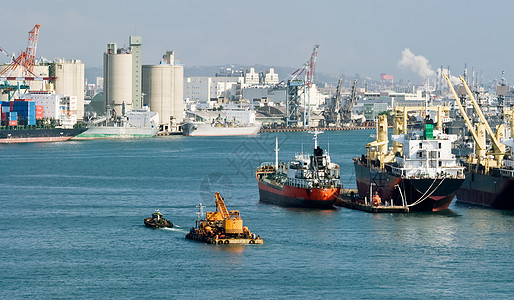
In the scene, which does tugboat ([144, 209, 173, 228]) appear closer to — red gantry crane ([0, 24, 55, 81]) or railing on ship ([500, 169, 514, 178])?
railing on ship ([500, 169, 514, 178])

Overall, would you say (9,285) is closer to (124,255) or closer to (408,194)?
(124,255)

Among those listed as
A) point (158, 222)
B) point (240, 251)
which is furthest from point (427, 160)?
point (240, 251)

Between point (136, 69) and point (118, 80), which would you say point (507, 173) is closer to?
point (118, 80)

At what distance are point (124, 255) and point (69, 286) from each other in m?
5.35

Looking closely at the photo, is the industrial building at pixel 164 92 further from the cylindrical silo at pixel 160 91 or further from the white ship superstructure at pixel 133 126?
the white ship superstructure at pixel 133 126

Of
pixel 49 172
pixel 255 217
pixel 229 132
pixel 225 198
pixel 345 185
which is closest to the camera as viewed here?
pixel 255 217

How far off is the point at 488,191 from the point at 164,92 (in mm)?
116898

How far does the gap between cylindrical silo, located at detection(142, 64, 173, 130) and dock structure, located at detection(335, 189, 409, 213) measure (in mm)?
111511

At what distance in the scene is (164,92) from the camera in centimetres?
16900

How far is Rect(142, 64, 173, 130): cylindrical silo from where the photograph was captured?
16812cm

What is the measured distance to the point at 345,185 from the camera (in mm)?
69375

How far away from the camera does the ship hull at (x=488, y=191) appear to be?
54812mm

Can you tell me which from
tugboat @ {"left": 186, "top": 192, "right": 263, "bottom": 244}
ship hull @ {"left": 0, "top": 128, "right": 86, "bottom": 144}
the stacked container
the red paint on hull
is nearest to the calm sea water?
tugboat @ {"left": 186, "top": 192, "right": 263, "bottom": 244}

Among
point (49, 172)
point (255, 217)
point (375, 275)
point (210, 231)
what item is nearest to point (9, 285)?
point (210, 231)
